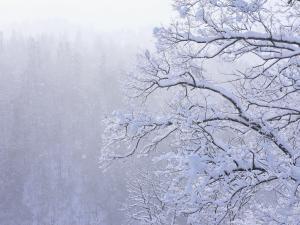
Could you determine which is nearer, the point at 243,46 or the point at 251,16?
the point at 251,16

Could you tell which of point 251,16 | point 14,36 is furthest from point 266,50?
point 14,36

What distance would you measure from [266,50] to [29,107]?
8519cm

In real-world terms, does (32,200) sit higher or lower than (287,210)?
higher

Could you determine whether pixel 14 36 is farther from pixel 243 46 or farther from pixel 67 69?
pixel 243 46

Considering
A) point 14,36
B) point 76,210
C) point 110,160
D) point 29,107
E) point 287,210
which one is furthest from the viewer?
point 14,36

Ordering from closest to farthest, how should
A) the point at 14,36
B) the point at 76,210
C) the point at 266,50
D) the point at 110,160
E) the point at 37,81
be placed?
the point at 266,50
the point at 110,160
the point at 76,210
the point at 37,81
the point at 14,36

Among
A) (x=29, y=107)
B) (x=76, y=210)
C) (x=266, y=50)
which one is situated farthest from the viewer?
(x=29, y=107)

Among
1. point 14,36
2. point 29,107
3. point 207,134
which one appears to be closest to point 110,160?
point 207,134

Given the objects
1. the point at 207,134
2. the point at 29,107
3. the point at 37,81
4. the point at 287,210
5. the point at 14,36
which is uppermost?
the point at 14,36

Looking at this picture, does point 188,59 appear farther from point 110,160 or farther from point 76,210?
point 76,210

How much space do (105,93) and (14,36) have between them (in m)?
41.0

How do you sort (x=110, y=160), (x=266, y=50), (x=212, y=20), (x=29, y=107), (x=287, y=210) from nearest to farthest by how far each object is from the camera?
1. (x=287, y=210)
2. (x=212, y=20)
3. (x=266, y=50)
4. (x=110, y=160)
5. (x=29, y=107)

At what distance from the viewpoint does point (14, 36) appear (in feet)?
401

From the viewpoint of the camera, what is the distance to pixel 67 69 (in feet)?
326
